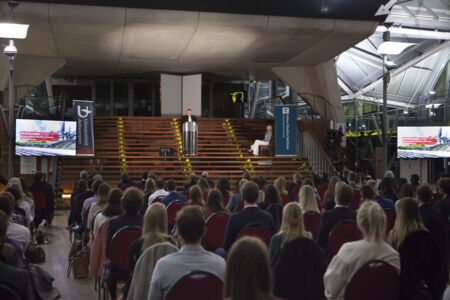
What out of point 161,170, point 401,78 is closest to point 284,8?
point 161,170

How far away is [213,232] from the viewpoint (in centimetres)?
661

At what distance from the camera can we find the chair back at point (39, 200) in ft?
36.1

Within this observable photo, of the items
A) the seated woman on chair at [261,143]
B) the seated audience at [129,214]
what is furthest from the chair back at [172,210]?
the seated woman on chair at [261,143]

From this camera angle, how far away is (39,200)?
1108 centimetres

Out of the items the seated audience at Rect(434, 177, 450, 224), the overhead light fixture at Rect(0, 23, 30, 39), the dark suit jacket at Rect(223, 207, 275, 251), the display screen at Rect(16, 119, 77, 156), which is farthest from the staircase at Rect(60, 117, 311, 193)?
the dark suit jacket at Rect(223, 207, 275, 251)

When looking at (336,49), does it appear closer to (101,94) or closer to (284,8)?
(284,8)

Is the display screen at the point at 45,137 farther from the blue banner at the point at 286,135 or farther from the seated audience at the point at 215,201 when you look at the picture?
the seated audience at the point at 215,201

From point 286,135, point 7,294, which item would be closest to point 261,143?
point 286,135

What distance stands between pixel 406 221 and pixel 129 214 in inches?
107

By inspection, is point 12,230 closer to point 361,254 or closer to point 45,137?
point 361,254

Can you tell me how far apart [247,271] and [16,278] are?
1999 millimetres

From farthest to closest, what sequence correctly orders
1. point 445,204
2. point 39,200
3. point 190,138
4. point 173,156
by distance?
point 173,156, point 190,138, point 39,200, point 445,204

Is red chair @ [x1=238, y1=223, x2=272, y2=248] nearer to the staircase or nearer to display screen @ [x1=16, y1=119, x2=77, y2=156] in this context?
display screen @ [x1=16, y1=119, x2=77, y2=156]

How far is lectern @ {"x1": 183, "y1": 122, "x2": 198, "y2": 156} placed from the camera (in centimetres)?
2078
